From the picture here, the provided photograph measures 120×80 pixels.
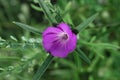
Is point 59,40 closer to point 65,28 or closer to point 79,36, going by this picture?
point 65,28

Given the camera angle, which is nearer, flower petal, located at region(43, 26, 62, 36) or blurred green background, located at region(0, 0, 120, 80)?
flower petal, located at region(43, 26, 62, 36)

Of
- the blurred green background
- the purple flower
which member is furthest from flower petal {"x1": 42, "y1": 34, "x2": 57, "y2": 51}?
the blurred green background

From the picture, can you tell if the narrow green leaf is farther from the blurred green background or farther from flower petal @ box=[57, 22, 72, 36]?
the blurred green background

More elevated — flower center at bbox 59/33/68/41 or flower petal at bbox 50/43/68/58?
flower center at bbox 59/33/68/41

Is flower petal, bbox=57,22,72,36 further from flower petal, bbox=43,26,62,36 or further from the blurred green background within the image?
the blurred green background

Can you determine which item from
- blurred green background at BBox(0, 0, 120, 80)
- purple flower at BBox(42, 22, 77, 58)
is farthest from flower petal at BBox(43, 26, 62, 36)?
blurred green background at BBox(0, 0, 120, 80)

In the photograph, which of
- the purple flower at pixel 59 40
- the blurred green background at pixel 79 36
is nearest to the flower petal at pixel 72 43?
the purple flower at pixel 59 40

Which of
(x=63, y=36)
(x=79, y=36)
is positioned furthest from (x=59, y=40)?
(x=79, y=36)

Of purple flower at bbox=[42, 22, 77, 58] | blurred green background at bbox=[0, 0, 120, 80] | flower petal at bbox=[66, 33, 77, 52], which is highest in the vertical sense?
blurred green background at bbox=[0, 0, 120, 80]

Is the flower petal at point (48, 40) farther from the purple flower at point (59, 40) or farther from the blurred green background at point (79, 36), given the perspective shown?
the blurred green background at point (79, 36)
